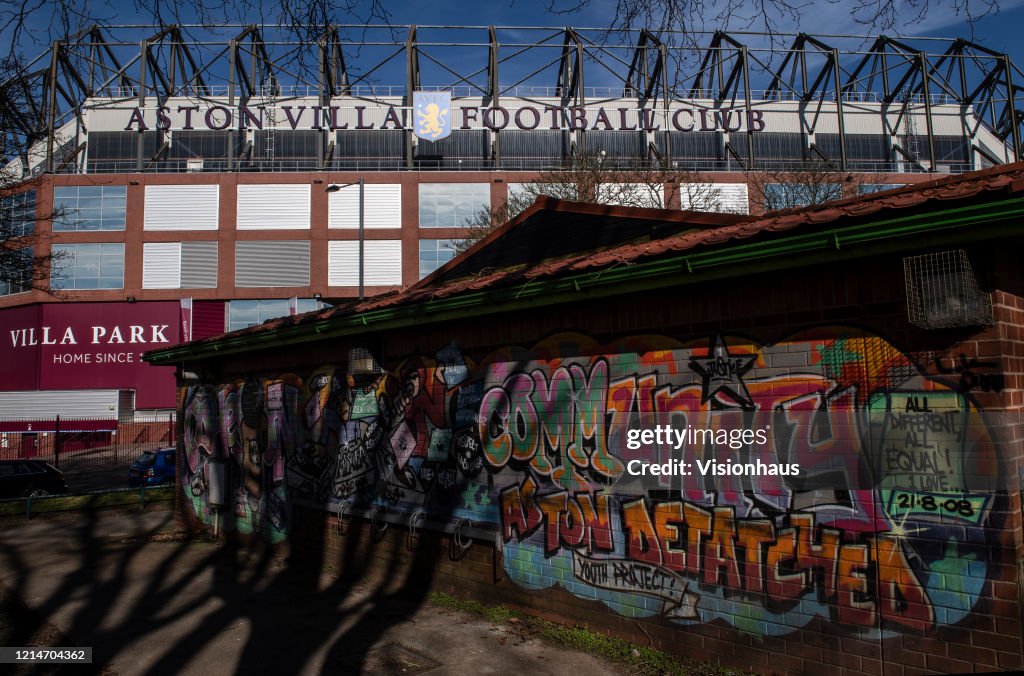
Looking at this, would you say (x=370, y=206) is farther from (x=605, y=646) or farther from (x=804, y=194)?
(x=605, y=646)

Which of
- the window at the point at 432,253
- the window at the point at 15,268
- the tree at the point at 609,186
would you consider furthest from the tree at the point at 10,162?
the window at the point at 432,253

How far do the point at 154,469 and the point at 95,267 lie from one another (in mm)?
24231

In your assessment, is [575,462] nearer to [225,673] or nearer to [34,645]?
[225,673]

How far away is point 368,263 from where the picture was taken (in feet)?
134

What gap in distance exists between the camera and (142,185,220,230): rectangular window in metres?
40.2

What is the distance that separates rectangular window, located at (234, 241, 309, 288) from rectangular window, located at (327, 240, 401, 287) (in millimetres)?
1489

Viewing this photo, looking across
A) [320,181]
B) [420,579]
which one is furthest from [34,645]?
[320,181]

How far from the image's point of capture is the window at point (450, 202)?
41000 millimetres

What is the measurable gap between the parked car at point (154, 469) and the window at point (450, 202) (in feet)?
73.6

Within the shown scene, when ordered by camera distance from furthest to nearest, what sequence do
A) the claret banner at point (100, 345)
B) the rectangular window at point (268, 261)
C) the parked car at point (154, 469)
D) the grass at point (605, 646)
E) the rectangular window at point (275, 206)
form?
the rectangular window at point (275, 206)
the rectangular window at point (268, 261)
the claret banner at point (100, 345)
the parked car at point (154, 469)
the grass at point (605, 646)

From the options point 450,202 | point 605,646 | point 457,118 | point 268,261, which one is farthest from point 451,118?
point 605,646

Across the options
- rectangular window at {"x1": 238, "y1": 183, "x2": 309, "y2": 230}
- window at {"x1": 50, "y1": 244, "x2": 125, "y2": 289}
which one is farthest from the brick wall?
window at {"x1": 50, "y1": 244, "x2": 125, "y2": 289}

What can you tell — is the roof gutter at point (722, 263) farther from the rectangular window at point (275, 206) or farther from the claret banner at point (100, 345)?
the claret banner at point (100, 345)

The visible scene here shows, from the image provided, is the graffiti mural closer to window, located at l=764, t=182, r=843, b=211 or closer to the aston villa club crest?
window, located at l=764, t=182, r=843, b=211
